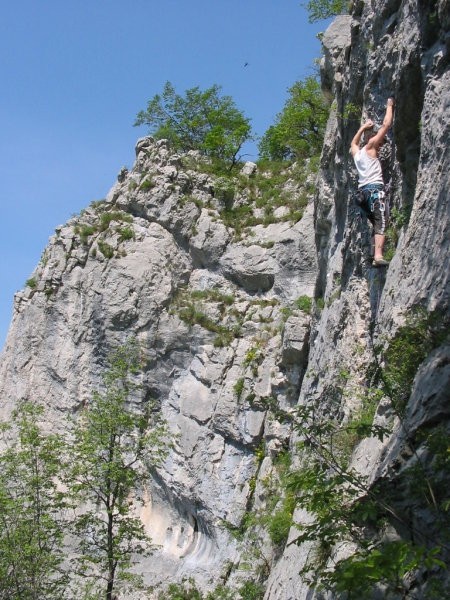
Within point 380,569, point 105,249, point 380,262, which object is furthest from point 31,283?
point 380,569

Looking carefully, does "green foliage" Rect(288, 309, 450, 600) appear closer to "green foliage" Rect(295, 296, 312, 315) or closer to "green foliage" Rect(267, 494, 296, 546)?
"green foliage" Rect(267, 494, 296, 546)

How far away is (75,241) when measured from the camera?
23.3 meters

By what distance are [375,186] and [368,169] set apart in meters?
0.28

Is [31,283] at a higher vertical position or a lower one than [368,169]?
higher

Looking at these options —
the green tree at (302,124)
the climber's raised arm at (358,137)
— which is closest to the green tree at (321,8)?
the green tree at (302,124)

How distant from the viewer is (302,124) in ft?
84.1

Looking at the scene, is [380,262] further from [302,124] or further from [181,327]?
[302,124]

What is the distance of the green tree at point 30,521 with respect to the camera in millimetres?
12000

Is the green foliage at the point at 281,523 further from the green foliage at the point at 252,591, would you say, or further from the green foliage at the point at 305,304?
the green foliage at the point at 305,304

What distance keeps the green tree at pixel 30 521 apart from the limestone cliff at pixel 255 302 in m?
3.75

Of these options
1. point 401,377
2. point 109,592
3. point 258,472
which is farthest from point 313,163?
point 401,377

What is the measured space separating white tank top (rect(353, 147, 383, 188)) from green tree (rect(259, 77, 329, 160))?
15348 mm

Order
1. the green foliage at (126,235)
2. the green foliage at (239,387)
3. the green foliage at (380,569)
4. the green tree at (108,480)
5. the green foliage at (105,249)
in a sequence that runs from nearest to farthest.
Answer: the green foliage at (380,569) → the green tree at (108,480) → the green foliage at (239,387) → the green foliage at (105,249) → the green foliage at (126,235)

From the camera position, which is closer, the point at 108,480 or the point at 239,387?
the point at 108,480
